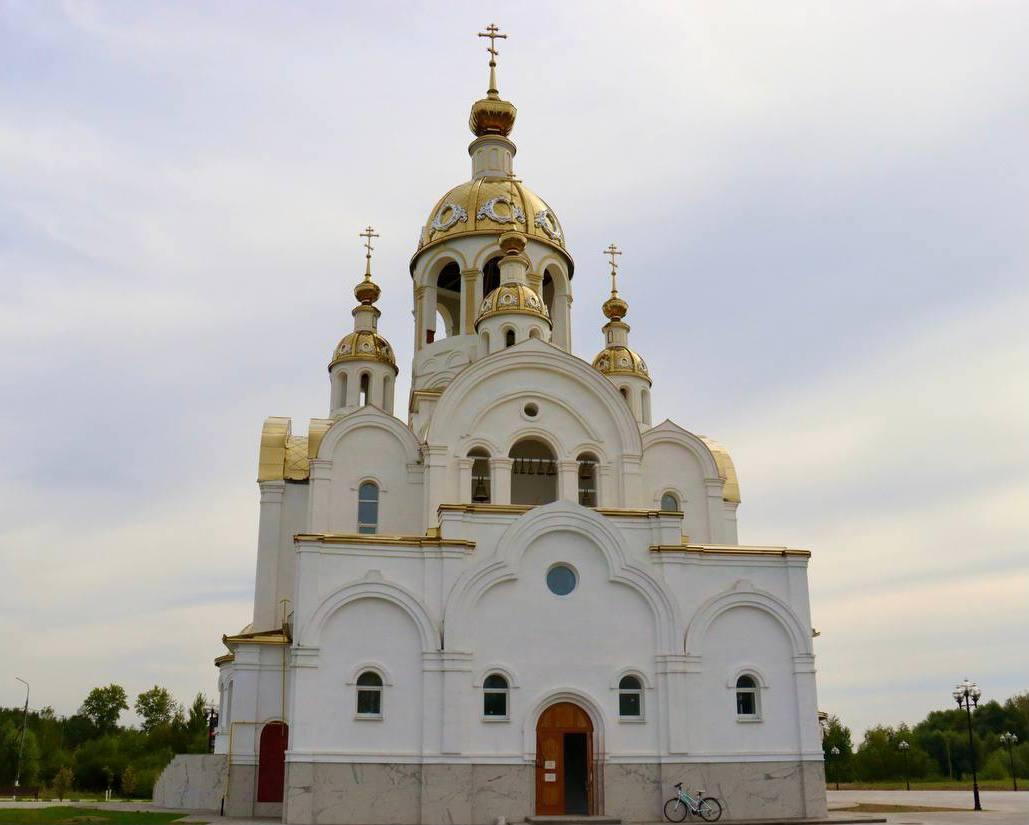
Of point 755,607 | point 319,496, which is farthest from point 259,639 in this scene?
point 755,607

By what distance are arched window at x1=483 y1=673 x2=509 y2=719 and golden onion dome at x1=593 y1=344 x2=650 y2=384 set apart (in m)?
11.1

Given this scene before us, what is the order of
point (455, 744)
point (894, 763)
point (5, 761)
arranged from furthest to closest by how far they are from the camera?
point (5, 761)
point (894, 763)
point (455, 744)

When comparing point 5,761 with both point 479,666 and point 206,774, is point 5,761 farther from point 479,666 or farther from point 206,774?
point 479,666

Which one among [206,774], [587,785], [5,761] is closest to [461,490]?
[587,785]

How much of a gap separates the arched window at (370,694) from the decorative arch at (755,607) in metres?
5.90

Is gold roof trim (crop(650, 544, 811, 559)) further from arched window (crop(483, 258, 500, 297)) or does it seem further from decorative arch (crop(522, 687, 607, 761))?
arched window (crop(483, 258, 500, 297))

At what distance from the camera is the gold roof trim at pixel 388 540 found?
18641 millimetres

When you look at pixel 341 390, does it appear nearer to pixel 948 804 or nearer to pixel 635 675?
pixel 635 675

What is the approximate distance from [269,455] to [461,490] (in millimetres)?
5551

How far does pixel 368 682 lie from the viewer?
18.4 metres

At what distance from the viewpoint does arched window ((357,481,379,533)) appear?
2227 cm

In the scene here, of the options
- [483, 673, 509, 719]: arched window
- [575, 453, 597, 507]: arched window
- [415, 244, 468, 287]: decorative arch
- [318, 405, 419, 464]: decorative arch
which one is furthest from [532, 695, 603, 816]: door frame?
[415, 244, 468, 287]: decorative arch

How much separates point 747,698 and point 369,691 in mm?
7055

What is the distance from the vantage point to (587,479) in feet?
75.9
